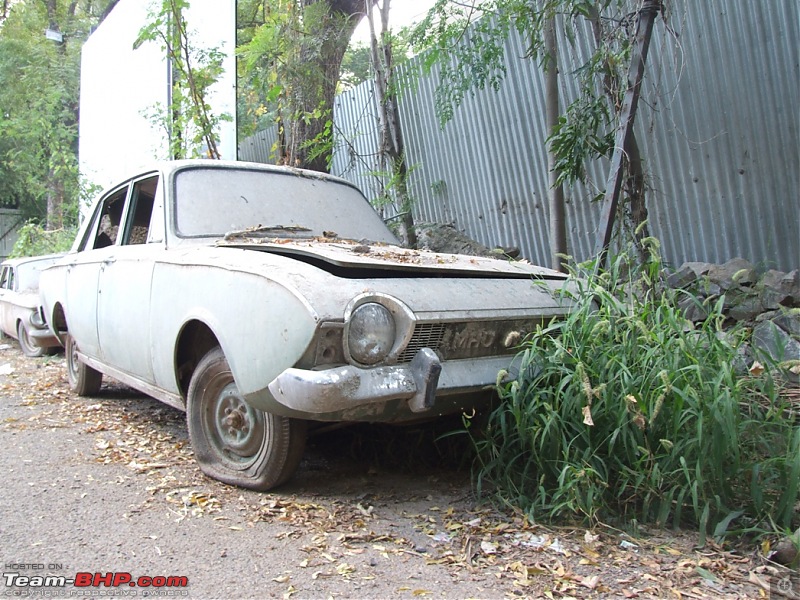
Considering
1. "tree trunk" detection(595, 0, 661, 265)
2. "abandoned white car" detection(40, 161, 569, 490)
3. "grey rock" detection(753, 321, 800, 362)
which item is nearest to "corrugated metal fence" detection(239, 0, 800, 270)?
"tree trunk" detection(595, 0, 661, 265)

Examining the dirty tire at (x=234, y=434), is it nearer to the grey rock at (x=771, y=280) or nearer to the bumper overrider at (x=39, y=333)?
the grey rock at (x=771, y=280)

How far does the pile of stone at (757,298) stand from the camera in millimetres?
3986

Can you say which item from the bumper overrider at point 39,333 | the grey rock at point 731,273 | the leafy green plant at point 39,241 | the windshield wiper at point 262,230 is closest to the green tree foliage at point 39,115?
the leafy green plant at point 39,241

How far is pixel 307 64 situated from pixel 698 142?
4.43 meters

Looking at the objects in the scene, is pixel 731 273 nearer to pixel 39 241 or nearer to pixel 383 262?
pixel 383 262

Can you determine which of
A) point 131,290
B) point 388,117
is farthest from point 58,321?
point 388,117

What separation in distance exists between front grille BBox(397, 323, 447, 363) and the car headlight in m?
0.08

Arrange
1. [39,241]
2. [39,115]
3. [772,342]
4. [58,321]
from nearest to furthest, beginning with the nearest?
[772,342], [58,321], [39,241], [39,115]

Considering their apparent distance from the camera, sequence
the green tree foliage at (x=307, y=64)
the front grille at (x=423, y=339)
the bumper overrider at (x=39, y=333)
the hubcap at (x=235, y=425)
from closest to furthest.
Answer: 1. the front grille at (x=423, y=339)
2. the hubcap at (x=235, y=425)
3. the bumper overrider at (x=39, y=333)
4. the green tree foliage at (x=307, y=64)

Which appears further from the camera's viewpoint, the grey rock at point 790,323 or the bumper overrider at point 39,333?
the bumper overrider at point 39,333

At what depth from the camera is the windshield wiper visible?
139 inches

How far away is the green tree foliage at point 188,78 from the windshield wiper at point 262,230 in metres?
6.10

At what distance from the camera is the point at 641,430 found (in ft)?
8.75

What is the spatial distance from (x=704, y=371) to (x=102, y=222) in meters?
4.30
